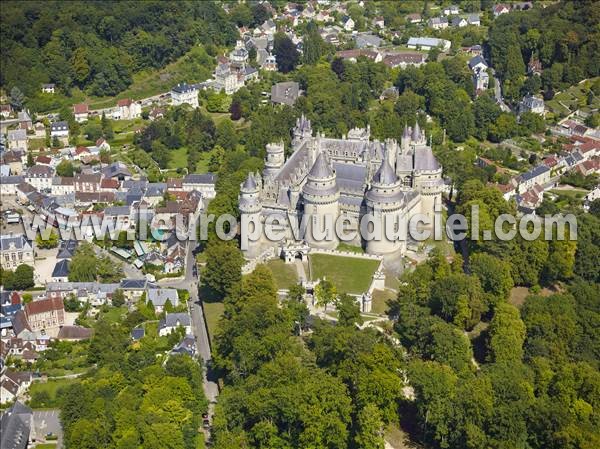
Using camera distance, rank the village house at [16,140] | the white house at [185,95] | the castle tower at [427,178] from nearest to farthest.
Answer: the castle tower at [427,178], the village house at [16,140], the white house at [185,95]

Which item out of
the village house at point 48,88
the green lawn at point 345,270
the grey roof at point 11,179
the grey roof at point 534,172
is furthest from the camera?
the village house at point 48,88

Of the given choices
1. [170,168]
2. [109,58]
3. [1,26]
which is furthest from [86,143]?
[1,26]

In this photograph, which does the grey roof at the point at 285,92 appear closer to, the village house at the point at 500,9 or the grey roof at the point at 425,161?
the grey roof at the point at 425,161

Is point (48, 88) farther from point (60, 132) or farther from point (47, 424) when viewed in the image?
point (47, 424)

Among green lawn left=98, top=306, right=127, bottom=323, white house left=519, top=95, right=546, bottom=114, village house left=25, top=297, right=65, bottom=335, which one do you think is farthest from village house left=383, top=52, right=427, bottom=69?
village house left=25, top=297, right=65, bottom=335

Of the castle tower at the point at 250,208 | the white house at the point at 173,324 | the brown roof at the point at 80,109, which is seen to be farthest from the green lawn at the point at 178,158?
the white house at the point at 173,324

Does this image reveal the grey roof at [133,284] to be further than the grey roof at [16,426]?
Yes

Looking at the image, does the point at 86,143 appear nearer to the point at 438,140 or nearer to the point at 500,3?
the point at 438,140
